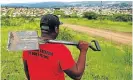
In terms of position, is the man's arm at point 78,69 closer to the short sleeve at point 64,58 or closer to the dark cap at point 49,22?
the short sleeve at point 64,58

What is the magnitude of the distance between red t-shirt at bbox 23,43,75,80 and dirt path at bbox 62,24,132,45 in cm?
537

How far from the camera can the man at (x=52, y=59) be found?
2.96 metres

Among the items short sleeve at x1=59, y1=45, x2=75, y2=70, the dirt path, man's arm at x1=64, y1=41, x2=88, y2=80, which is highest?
short sleeve at x1=59, y1=45, x2=75, y2=70

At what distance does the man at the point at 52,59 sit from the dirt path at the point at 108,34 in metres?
5.36

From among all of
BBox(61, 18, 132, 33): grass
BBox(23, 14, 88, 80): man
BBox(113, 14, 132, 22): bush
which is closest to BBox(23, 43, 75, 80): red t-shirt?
BBox(23, 14, 88, 80): man

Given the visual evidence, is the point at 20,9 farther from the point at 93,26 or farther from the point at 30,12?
the point at 93,26

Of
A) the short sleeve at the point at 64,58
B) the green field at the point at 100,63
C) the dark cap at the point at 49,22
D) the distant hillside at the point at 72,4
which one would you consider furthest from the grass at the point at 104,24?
the short sleeve at the point at 64,58

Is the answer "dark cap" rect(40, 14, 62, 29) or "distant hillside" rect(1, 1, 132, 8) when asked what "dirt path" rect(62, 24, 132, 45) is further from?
"dark cap" rect(40, 14, 62, 29)

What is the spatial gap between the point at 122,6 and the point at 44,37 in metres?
5.84

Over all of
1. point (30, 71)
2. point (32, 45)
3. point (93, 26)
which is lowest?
point (93, 26)

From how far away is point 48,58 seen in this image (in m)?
2.99

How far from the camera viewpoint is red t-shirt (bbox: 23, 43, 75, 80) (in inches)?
116

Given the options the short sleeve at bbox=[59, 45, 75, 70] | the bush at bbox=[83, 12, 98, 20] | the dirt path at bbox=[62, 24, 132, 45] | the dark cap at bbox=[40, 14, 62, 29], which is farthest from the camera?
the bush at bbox=[83, 12, 98, 20]

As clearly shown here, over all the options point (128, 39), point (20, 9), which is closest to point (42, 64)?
point (128, 39)
